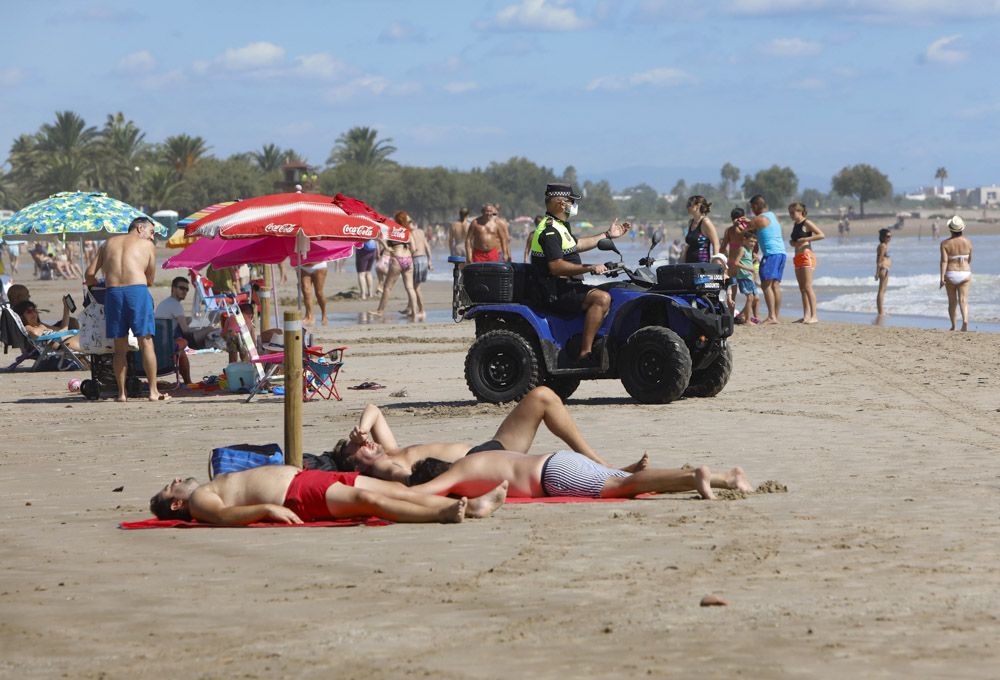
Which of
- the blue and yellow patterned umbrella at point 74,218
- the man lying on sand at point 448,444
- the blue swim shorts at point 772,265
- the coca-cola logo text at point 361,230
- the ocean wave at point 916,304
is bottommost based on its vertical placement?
the ocean wave at point 916,304

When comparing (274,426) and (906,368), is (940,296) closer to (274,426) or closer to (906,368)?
(906,368)

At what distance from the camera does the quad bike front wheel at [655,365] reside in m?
11.8

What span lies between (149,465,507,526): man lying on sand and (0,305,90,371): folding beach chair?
9.32 metres

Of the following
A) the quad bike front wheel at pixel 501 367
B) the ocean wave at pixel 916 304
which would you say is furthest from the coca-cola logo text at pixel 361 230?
A: the ocean wave at pixel 916 304

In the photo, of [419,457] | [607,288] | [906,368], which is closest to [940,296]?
[906,368]

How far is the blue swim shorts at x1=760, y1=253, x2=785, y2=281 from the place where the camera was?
1980cm

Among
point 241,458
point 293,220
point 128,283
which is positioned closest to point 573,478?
point 241,458

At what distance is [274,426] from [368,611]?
5986mm

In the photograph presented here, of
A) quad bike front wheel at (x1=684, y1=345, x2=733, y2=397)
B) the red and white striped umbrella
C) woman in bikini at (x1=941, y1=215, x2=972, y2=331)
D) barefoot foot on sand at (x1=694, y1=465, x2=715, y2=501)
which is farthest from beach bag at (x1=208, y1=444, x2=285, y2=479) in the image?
woman in bikini at (x1=941, y1=215, x2=972, y2=331)

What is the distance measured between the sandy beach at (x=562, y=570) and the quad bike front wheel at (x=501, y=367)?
0.90 metres

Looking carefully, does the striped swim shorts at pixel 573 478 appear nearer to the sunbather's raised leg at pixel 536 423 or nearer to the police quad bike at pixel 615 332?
the sunbather's raised leg at pixel 536 423

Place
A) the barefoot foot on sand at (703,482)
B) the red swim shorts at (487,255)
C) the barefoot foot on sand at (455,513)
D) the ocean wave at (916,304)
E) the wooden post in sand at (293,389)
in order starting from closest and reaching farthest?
the barefoot foot on sand at (455,513)
the barefoot foot on sand at (703,482)
the wooden post in sand at (293,389)
the red swim shorts at (487,255)
the ocean wave at (916,304)

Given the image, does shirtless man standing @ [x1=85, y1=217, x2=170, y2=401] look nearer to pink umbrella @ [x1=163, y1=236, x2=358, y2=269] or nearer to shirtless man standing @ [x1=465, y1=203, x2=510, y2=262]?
pink umbrella @ [x1=163, y1=236, x2=358, y2=269]

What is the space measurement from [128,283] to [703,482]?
7.18 meters
